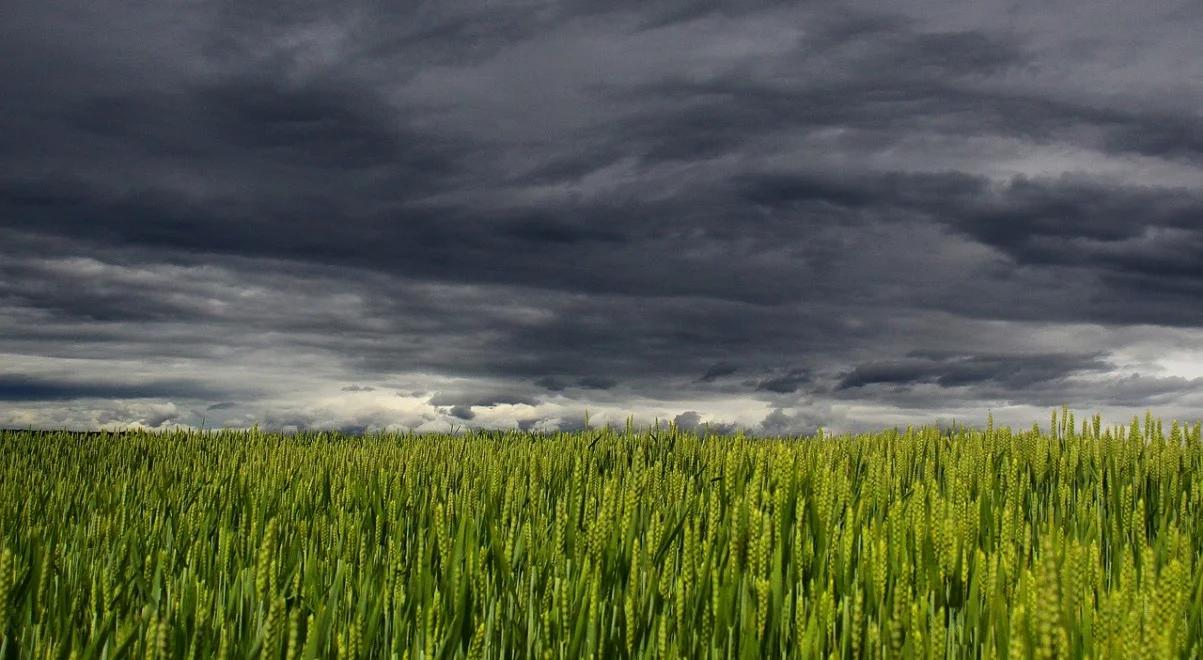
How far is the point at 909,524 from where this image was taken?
4.69 m

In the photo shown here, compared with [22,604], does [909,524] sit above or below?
above

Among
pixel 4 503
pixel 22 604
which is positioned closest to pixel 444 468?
pixel 4 503

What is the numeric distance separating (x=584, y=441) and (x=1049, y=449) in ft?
16.2

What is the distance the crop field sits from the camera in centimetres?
293

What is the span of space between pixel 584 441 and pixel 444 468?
2.35 metres

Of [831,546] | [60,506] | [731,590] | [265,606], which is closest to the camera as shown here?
[731,590]

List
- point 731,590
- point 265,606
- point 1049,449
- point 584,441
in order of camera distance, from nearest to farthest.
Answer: point 731,590
point 265,606
point 1049,449
point 584,441

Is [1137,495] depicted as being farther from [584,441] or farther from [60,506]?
[60,506]

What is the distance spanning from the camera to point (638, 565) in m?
3.46

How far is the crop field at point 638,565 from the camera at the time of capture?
9.62 feet

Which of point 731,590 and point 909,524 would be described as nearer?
point 731,590

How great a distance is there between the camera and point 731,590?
11.2 ft

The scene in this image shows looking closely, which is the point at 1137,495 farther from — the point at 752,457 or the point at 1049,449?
the point at 752,457

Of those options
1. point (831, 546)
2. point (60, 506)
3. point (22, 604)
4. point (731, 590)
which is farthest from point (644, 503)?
point (60, 506)
